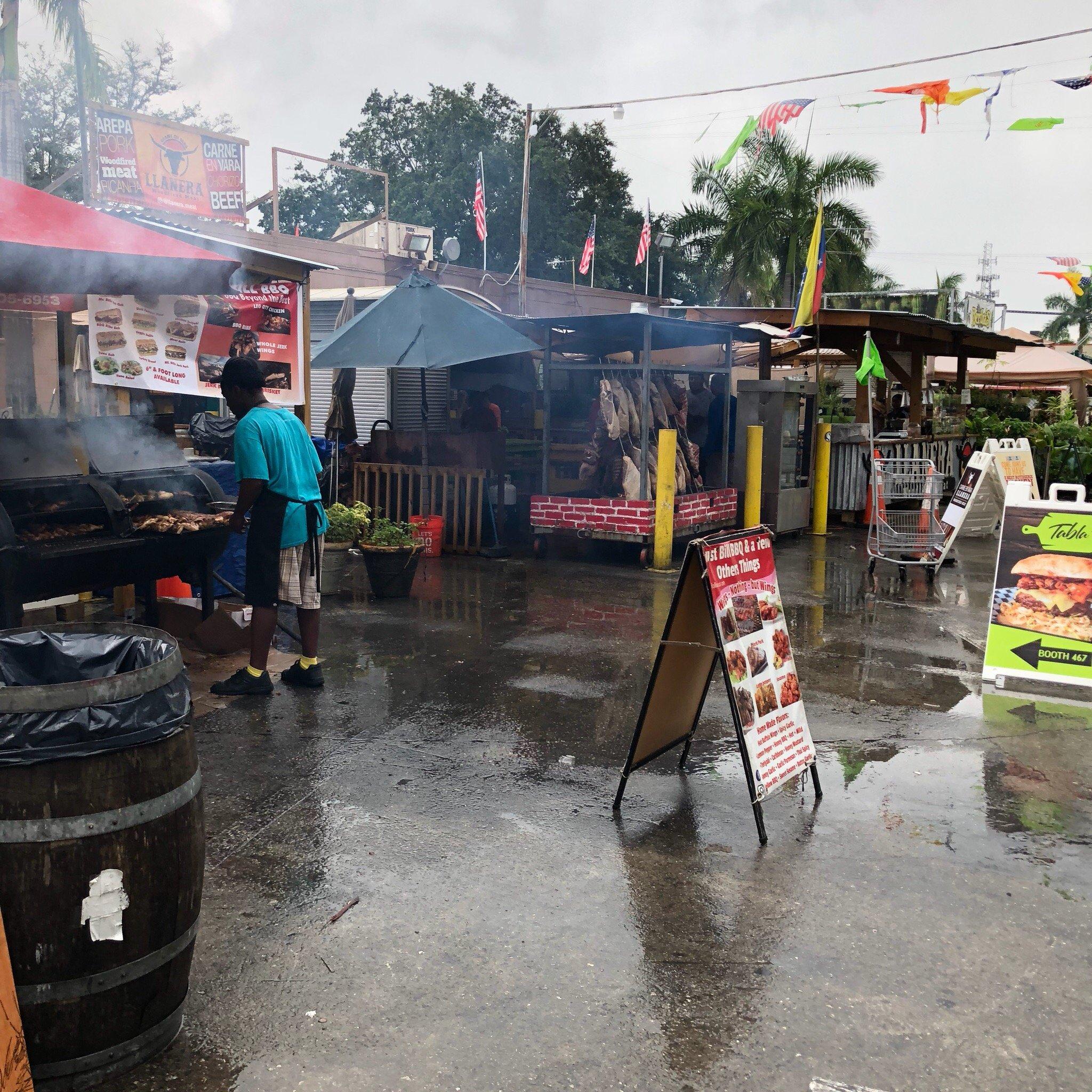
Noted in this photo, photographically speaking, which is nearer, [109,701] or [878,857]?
[109,701]

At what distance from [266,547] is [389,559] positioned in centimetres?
312

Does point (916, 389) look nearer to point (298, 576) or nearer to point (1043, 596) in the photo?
point (1043, 596)

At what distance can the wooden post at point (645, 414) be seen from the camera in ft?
36.3

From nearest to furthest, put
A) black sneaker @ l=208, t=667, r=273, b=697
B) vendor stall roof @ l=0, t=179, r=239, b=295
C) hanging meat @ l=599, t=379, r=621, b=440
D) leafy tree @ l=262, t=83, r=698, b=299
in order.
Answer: vendor stall roof @ l=0, t=179, r=239, b=295 < black sneaker @ l=208, t=667, r=273, b=697 < hanging meat @ l=599, t=379, r=621, b=440 < leafy tree @ l=262, t=83, r=698, b=299

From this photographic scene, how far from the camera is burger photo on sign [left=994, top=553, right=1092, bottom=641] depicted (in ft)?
21.9

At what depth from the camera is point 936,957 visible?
138 inches

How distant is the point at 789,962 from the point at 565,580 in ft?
23.8

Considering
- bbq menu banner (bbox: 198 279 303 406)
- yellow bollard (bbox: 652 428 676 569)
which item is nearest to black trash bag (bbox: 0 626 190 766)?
bbq menu banner (bbox: 198 279 303 406)

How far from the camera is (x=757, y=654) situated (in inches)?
183

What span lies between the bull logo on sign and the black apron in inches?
704

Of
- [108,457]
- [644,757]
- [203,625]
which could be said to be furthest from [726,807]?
[108,457]

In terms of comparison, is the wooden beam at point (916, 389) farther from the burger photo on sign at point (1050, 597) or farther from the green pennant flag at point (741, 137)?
the burger photo on sign at point (1050, 597)

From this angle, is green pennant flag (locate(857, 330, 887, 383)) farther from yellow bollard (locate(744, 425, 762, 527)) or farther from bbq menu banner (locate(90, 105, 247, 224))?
bbq menu banner (locate(90, 105, 247, 224))

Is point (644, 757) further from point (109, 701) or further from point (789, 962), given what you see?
point (109, 701)
